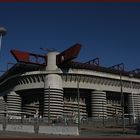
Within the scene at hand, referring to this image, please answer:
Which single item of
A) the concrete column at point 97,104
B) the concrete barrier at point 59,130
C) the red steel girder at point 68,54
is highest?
the red steel girder at point 68,54

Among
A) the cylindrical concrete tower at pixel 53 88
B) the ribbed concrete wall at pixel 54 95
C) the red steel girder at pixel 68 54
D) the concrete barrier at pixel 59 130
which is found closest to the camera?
the concrete barrier at pixel 59 130

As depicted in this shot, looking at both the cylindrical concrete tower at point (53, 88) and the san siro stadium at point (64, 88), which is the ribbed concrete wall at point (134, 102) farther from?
the cylindrical concrete tower at point (53, 88)

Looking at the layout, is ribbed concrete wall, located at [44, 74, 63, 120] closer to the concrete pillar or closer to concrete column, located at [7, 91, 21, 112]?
concrete column, located at [7, 91, 21, 112]

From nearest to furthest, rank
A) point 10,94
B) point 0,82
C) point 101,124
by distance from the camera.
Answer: point 101,124 < point 10,94 < point 0,82

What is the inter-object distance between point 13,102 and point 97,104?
29786 mm

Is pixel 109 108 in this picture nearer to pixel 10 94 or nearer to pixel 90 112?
pixel 90 112

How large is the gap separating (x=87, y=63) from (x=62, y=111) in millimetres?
19276

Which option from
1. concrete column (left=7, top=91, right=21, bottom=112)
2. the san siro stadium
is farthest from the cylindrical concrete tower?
concrete column (left=7, top=91, right=21, bottom=112)

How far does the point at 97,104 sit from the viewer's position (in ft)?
346

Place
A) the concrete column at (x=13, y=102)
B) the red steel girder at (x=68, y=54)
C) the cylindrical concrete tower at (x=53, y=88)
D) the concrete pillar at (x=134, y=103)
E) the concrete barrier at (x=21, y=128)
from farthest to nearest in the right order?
the concrete pillar at (x=134, y=103)
the concrete column at (x=13, y=102)
the cylindrical concrete tower at (x=53, y=88)
the red steel girder at (x=68, y=54)
the concrete barrier at (x=21, y=128)

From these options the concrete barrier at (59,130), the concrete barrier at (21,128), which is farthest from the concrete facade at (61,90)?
the concrete barrier at (59,130)

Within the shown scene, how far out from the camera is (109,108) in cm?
11450

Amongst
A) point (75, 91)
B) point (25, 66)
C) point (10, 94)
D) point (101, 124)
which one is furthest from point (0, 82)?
point (101, 124)

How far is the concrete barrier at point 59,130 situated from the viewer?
4141 centimetres
